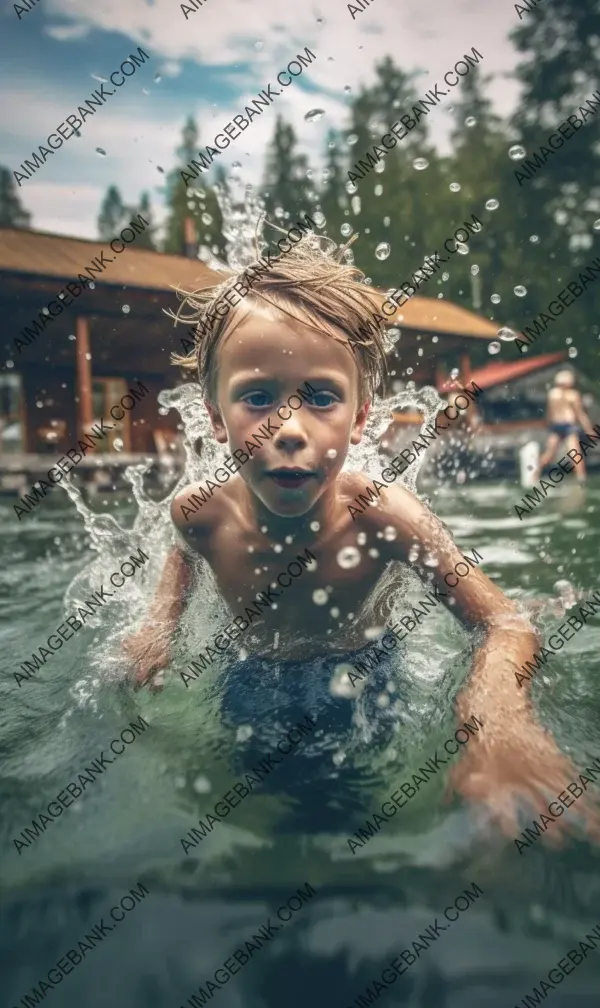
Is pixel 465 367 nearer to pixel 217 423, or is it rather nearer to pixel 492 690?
pixel 217 423

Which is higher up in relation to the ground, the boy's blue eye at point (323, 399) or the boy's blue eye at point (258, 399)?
the boy's blue eye at point (323, 399)

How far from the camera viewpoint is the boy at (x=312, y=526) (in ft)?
6.22

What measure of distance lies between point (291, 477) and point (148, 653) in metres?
1.00

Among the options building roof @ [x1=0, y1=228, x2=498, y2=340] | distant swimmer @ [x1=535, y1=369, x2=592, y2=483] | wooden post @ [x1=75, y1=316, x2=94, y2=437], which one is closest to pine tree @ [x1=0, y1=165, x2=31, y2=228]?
building roof @ [x1=0, y1=228, x2=498, y2=340]

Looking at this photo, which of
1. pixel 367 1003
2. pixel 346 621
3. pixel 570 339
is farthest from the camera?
pixel 570 339

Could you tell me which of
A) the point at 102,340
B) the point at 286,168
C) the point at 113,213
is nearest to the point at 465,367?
the point at 102,340

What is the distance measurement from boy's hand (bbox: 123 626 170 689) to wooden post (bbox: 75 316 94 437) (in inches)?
393

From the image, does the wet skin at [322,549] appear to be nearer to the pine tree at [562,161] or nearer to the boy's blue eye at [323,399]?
the boy's blue eye at [323,399]

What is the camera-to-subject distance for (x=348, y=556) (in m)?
2.39

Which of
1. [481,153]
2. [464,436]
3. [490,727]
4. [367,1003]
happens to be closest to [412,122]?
[490,727]

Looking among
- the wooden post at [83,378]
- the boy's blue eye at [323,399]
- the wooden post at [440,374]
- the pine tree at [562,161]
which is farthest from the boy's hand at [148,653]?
the pine tree at [562,161]

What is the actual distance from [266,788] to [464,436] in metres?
16.9

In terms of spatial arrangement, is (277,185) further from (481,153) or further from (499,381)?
(499,381)

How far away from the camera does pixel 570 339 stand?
28.8 m
